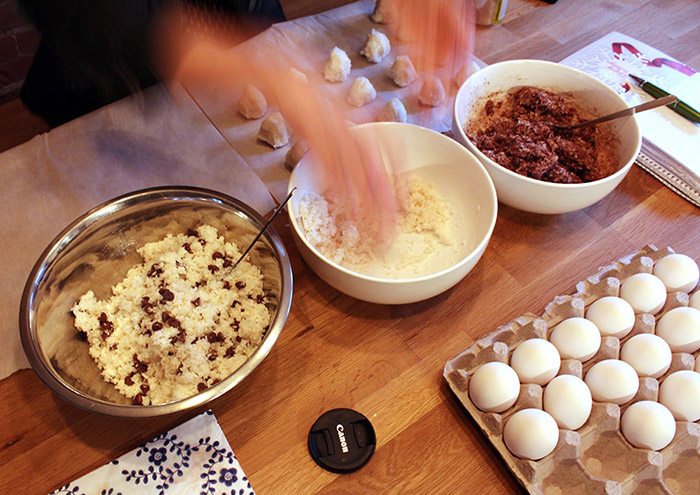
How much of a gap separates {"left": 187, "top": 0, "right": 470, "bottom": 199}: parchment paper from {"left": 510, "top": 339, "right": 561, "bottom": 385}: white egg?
0.63 m

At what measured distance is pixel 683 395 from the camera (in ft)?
3.15

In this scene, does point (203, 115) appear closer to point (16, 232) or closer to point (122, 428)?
point (16, 232)

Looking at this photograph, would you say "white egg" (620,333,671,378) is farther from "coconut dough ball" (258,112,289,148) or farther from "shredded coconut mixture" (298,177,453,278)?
"coconut dough ball" (258,112,289,148)

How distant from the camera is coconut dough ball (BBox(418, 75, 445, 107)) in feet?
4.76

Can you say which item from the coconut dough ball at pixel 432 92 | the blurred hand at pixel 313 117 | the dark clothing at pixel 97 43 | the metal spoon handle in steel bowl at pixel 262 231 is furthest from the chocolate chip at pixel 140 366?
the coconut dough ball at pixel 432 92

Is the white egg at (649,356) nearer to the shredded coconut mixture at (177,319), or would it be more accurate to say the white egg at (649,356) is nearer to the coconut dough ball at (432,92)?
the shredded coconut mixture at (177,319)

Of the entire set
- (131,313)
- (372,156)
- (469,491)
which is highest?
(372,156)

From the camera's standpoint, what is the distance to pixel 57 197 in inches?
51.2

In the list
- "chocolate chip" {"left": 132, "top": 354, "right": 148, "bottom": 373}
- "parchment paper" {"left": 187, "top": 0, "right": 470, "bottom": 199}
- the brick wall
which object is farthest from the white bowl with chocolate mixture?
the brick wall

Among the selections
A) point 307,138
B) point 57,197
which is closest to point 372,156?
point 307,138

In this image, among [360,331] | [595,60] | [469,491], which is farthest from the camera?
[595,60]

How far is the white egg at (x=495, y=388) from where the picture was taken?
3.10ft

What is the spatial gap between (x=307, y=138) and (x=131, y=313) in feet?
1.52

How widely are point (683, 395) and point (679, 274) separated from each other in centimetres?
25
